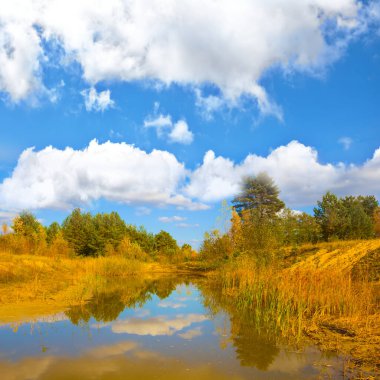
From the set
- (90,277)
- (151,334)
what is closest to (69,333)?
(151,334)

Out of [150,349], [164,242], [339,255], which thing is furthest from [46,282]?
[164,242]

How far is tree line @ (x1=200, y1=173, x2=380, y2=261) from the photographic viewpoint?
79.7 feet

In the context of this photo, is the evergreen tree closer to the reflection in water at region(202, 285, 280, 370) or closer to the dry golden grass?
the dry golden grass

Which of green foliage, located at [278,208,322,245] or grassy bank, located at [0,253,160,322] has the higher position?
green foliage, located at [278,208,322,245]

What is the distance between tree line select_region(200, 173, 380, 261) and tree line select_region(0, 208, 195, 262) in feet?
37.7

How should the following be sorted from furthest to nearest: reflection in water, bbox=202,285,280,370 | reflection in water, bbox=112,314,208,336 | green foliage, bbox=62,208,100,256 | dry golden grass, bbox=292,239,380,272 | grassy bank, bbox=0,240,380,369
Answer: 1. green foliage, bbox=62,208,100,256
2. dry golden grass, bbox=292,239,380,272
3. reflection in water, bbox=112,314,208,336
4. grassy bank, bbox=0,240,380,369
5. reflection in water, bbox=202,285,280,370

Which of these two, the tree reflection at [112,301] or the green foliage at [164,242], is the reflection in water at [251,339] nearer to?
the tree reflection at [112,301]

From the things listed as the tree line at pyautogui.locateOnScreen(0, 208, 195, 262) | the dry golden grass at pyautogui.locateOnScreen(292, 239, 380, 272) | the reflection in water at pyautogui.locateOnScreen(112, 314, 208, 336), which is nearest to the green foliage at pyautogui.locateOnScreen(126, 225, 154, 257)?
the tree line at pyautogui.locateOnScreen(0, 208, 195, 262)

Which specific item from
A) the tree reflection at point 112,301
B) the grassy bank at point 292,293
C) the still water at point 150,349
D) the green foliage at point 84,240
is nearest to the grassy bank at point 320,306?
the grassy bank at point 292,293

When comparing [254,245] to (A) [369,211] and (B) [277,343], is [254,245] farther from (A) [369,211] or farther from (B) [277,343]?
(A) [369,211]

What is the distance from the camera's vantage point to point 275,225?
1016 inches

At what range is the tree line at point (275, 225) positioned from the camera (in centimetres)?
2430

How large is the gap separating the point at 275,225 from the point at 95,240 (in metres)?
33.8

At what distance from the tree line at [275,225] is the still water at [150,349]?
9965 mm
